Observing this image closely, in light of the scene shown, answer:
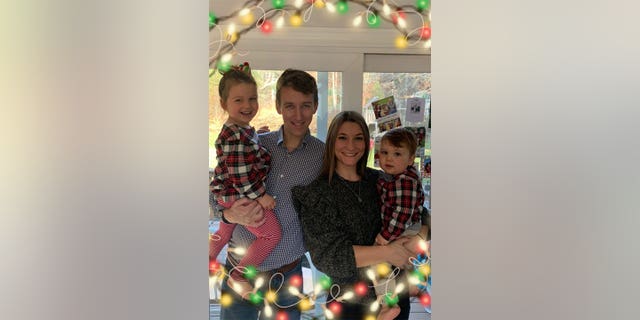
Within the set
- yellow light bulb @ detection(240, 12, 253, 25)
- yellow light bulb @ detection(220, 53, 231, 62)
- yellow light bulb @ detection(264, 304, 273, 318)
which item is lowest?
yellow light bulb @ detection(264, 304, 273, 318)

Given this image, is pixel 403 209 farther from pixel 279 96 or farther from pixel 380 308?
pixel 279 96

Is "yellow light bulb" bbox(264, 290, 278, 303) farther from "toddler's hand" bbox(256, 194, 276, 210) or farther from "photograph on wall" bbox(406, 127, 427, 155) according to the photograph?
"photograph on wall" bbox(406, 127, 427, 155)

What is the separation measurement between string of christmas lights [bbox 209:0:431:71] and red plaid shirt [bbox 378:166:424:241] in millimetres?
358

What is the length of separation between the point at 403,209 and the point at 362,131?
0.24 meters

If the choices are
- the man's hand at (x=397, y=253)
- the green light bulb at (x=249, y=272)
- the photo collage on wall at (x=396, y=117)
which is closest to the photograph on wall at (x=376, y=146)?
the photo collage on wall at (x=396, y=117)

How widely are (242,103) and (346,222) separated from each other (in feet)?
1.38

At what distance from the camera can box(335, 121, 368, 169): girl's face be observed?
1.49 metres

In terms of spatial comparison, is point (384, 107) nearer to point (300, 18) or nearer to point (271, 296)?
point (300, 18)

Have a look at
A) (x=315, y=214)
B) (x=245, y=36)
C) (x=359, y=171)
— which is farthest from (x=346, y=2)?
(x=315, y=214)

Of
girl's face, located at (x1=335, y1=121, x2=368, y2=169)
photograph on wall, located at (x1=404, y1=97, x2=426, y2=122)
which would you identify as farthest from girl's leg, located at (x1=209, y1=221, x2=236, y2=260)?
photograph on wall, located at (x1=404, y1=97, x2=426, y2=122)

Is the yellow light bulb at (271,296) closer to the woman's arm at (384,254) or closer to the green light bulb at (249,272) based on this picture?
the green light bulb at (249,272)

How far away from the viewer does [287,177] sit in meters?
1.48

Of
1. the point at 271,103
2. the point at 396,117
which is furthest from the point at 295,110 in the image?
the point at 396,117

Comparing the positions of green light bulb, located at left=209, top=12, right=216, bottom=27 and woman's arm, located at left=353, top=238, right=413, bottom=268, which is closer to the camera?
green light bulb, located at left=209, top=12, right=216, bottom=27
